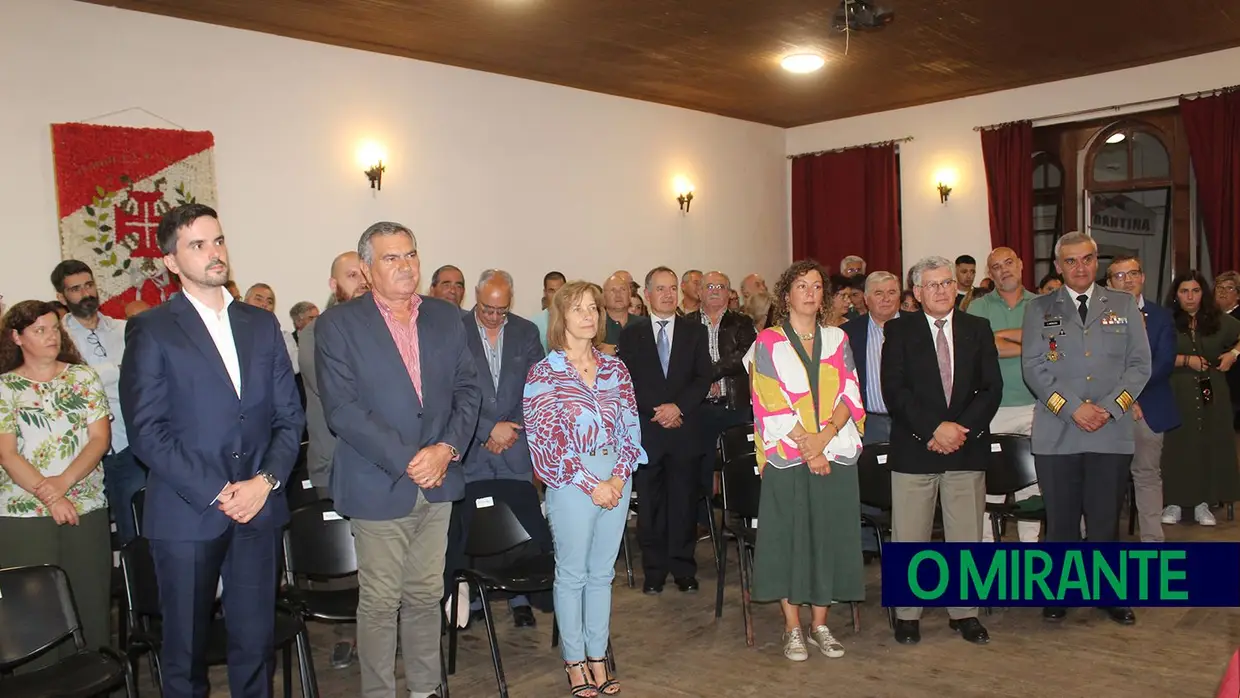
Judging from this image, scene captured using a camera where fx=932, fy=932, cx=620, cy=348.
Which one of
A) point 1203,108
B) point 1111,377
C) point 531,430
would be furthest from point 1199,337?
point 531,430

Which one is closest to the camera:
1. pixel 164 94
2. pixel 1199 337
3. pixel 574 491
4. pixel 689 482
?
pixel 574 491

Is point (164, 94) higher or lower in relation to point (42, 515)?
higher

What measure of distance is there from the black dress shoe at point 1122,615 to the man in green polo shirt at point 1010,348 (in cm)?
74

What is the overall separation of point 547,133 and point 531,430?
20.4 ft

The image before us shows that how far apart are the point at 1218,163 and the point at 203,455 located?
32.1 ft

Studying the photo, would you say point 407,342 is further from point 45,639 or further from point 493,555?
point 45,639

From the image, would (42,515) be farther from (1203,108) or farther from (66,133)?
(1203,108)

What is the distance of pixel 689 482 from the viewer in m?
5.06

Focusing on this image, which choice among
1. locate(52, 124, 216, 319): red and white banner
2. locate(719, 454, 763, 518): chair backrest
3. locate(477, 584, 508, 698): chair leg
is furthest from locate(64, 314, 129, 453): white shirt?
locate(719, 454, 763, 518): chair backrest

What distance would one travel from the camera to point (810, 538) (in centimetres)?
392

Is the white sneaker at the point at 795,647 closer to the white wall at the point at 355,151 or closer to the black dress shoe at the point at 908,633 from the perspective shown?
the black dress shoe at the point at 908,633

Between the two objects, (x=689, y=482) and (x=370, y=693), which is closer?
(x=370, y=693)

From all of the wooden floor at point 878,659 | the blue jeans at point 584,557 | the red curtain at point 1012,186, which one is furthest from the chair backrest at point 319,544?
the red curtain at point 1012,186

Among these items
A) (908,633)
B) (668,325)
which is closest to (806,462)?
(908,633)
